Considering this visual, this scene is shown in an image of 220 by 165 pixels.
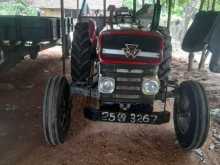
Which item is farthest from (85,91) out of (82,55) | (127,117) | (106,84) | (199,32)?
(199,32)

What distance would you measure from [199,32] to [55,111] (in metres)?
3.03

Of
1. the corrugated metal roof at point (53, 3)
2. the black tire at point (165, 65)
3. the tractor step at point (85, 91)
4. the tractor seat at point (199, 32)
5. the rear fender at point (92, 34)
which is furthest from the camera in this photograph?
the corrugated metal roof at point (53, 3)

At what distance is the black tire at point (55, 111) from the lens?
434cm

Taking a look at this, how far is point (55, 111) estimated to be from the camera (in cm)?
436

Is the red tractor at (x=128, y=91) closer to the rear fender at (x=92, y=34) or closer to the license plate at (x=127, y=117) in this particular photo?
the license plate at (x=127, y=117)

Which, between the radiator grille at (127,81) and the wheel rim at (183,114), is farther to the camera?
the wheel rim at (183,114)

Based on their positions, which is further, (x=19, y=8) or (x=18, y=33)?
(x=19, y=8)

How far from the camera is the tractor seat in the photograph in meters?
5.93

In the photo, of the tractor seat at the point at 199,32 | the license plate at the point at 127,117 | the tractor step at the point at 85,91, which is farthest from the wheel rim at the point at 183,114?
the tractor seat at the point at 199,32

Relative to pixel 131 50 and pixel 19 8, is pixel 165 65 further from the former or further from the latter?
pixel 19 8

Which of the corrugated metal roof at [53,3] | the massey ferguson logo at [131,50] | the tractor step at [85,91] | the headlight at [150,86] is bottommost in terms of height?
the tractor step at [85,91]

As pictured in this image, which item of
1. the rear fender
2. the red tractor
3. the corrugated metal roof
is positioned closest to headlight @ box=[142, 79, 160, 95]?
the red tractor

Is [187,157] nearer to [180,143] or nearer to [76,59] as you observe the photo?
[180,143]

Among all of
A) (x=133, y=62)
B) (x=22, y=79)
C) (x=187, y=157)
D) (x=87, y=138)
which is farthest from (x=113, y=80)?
(x=22, y=79)
